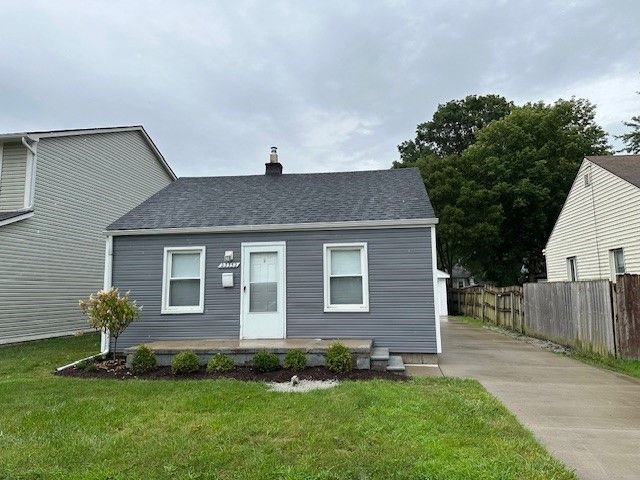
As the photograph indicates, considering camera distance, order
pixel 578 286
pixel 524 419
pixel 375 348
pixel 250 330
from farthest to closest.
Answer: pixel 578 286, pixel 250 330, pixel 375 348, pixel 524 419

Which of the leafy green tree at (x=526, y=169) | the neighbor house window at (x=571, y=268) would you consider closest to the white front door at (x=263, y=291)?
the neighbor house window at (x=571, y=268)

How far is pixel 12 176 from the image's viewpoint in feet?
39.2

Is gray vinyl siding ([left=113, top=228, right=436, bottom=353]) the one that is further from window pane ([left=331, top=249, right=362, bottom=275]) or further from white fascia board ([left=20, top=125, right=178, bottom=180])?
white fascia board ([left=20, top=125, right=178, bottom=180])

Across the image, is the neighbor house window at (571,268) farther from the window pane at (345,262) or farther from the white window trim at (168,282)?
the white window trim at (168,282)

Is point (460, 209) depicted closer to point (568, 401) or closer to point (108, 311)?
point (568, 401)

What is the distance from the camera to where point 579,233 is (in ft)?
45.3

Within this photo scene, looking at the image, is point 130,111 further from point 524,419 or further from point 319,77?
point 524,419

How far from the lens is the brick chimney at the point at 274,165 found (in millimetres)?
11961

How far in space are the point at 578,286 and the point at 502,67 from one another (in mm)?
8996

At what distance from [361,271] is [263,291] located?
214 cm

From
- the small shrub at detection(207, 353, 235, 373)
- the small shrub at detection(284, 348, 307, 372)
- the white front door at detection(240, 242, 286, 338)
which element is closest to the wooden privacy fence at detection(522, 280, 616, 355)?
the small shrub at detection(284, 348, 307, 372)

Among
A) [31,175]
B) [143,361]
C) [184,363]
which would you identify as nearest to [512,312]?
[184,363]

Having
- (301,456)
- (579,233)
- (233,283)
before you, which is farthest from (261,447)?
(579,233)

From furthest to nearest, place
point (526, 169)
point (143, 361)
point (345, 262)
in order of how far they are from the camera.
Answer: point (526, 169) → point (345, 262) → point (143, 361)
